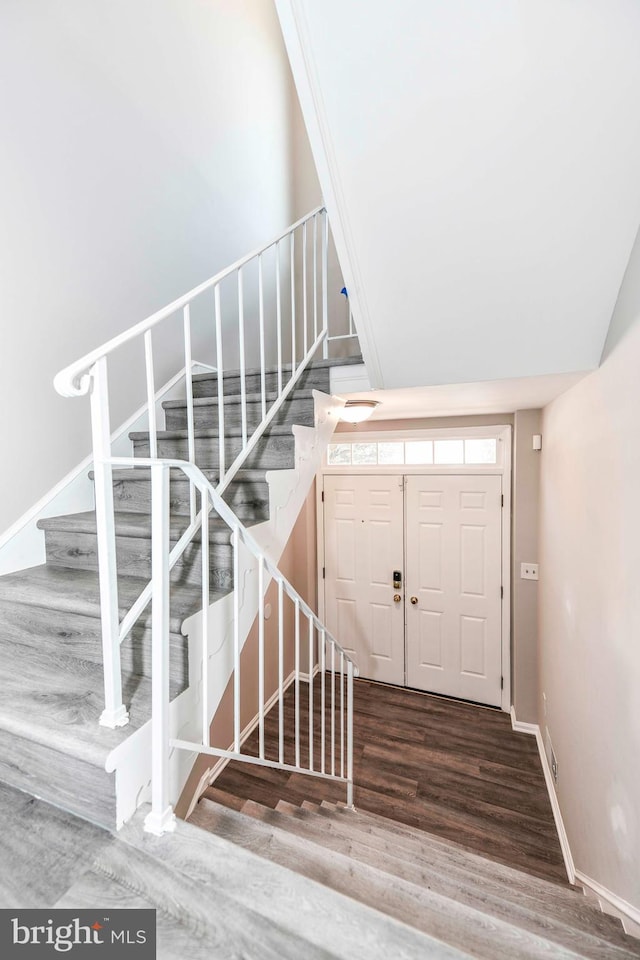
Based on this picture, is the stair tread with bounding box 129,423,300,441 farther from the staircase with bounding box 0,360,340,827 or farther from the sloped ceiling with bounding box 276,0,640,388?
the sloped ceiling with bounding box 276,0,640,388

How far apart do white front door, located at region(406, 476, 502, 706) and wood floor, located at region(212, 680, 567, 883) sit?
0.27 metres

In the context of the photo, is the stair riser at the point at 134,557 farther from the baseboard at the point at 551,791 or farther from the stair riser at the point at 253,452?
the baseboard at the point at 551,791

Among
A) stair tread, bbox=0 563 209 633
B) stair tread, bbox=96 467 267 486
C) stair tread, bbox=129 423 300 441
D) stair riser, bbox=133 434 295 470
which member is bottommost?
stair tread, bbox=0 563 209 633

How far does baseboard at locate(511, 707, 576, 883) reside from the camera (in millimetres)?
2162

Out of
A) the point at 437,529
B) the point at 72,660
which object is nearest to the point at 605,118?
the point at 72,660

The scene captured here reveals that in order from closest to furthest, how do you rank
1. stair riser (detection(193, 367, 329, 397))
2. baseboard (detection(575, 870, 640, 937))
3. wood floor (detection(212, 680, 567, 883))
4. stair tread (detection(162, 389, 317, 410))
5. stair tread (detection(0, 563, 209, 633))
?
1. baseboard (detection(575, 870, 640, 937))
2. stair tread (detection(0, 563, 209, 633))
3. stair tread (detection(162, 389, 317, 410))
4. stair riser (detection(193, 367, 329, 397))
5. wood floor (detection(212, 680, 567, 883))

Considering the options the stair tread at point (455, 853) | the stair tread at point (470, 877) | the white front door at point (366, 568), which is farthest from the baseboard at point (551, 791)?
the white front door at point (366, 568)

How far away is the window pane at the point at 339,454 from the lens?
410cm

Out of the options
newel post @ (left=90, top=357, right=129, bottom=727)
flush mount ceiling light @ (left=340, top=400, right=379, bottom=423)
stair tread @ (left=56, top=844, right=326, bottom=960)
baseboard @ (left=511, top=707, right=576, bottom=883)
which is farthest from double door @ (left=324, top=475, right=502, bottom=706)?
stair tread @ (left=56, top=844, right=326, bottom=960)

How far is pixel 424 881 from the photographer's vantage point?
1.29m

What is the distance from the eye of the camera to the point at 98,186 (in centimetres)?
208

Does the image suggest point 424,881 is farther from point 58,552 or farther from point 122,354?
point 122,354

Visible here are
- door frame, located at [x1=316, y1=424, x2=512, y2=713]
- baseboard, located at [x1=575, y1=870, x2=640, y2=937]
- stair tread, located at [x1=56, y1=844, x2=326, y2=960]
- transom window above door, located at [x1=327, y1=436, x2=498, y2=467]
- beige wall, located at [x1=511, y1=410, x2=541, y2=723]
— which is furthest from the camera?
transom window above door, located at [x1=327, y1=436, x2=498, y2=467]

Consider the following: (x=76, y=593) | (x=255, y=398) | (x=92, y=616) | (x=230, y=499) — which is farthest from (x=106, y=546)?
(x=255, y=398)
